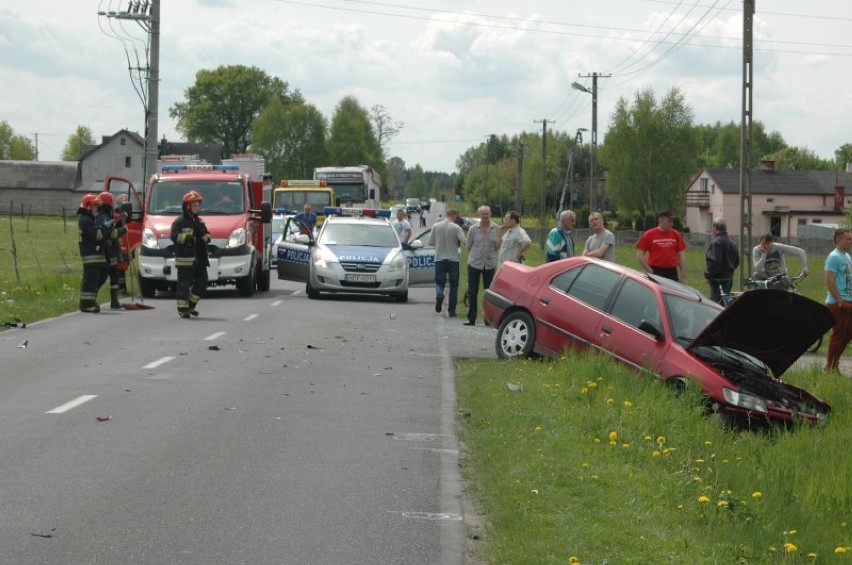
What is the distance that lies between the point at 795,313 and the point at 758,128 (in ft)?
609

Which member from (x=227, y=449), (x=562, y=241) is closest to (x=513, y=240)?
(x=562, y=241)

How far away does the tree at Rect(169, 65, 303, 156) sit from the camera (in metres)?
124

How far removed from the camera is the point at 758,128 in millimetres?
190875

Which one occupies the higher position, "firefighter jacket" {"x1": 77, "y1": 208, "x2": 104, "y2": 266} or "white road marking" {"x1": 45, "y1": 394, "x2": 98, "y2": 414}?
"firefighter jacket" {"x1": 77, "y1": 208, "x2": 104, "y2": 266}

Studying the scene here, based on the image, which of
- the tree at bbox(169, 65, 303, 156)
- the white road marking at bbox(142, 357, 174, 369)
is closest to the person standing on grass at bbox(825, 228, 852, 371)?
the white road marking at bbox(142, 357, 174, 369)

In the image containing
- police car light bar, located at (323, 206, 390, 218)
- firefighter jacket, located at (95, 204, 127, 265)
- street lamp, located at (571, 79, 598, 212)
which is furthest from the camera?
street lamp, located at (571, 79, 598, 212)

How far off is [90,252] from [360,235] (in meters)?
6.97

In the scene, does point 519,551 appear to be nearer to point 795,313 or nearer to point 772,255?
point 795,313

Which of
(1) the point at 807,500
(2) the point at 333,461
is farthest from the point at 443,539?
(1) the point at 807,500

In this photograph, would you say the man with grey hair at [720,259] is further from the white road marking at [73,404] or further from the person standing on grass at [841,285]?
the white road marking at [73,404]

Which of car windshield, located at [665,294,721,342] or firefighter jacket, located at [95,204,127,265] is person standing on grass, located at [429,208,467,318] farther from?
car windshield, located at [665,294,721,342]

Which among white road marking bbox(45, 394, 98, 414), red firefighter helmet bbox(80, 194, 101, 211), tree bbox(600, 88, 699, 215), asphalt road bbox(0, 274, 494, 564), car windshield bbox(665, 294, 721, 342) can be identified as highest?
tree bbox(600, 88, 699, 215)

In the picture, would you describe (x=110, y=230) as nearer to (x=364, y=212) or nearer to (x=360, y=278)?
(x=360, y=278)

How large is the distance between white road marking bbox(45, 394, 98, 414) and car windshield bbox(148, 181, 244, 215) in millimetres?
14125
